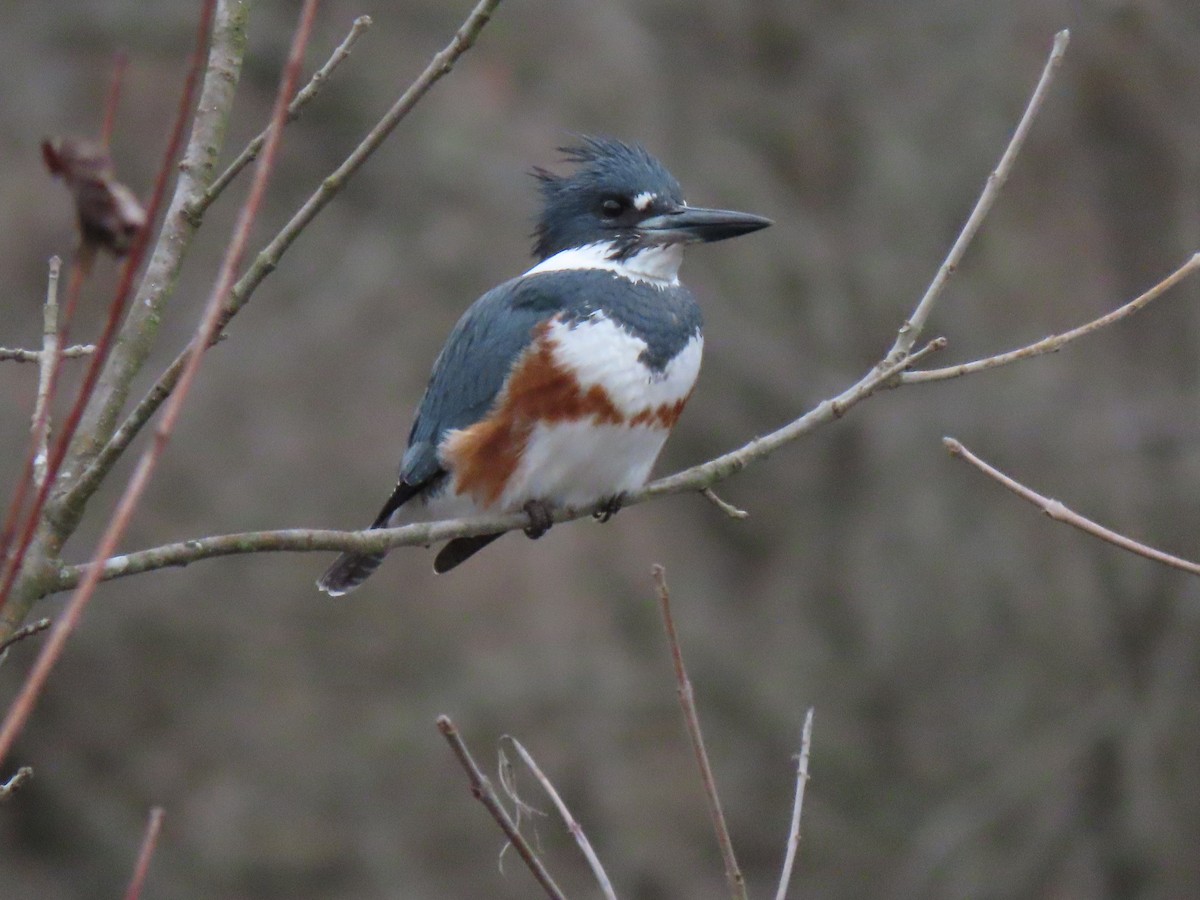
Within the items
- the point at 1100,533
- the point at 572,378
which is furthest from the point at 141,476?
the point at 572,378

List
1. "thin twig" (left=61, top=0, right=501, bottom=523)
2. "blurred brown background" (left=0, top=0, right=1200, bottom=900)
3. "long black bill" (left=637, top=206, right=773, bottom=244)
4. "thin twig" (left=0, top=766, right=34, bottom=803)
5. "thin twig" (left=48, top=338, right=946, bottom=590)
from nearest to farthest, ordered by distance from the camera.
Answer: "thin twig" (left=0, top=766, right=34, bottom=803) < "thin twig" (left=61, top=0, right=501, bottom=523) < "thin twig" (left=48, top=338, right=946, bottom=590) < "long black bill" (left=637, top=206, right=773, bottom=244) < "blurred brown background" (left=0, top=0, right=1200, bottom=900)

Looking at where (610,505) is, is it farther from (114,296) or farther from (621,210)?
(114,296)

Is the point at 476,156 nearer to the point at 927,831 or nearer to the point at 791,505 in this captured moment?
the point at 791,505

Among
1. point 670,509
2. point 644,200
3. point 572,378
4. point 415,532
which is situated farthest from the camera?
point 670,509

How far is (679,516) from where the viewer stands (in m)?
7.62

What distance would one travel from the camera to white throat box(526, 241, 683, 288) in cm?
340

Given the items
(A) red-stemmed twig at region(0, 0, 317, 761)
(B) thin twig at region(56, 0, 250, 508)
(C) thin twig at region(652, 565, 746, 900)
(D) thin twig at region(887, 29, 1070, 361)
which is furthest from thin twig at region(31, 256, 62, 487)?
(D) thin twig at region(887, 29, 1070, 361)

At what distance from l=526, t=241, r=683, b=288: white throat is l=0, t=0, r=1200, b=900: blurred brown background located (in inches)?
131

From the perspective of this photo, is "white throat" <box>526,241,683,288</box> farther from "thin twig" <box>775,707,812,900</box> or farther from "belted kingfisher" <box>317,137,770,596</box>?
"thin twig" <box>775,707,812,900</box>

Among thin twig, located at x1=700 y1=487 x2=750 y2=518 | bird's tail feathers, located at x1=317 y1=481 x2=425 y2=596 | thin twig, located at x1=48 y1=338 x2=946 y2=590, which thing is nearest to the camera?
thin twig, located at x1=48 y1=338 x2=946 y2=590

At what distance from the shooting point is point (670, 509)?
760 centimetres

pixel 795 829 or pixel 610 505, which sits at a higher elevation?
pixel 795 829

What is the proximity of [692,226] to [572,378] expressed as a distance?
0.50 m

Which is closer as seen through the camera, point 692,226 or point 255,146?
point 255,146
